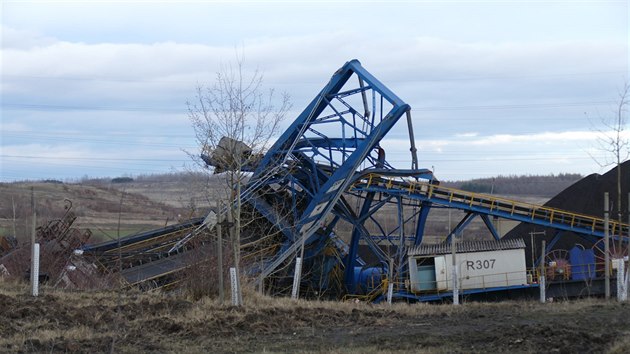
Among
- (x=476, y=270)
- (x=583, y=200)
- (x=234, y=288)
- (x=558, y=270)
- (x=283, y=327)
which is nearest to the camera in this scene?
(x=283, y=327)

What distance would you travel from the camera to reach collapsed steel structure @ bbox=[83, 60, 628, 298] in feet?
101

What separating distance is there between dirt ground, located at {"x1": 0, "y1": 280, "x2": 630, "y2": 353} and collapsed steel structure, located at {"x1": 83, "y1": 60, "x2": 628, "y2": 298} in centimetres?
1165

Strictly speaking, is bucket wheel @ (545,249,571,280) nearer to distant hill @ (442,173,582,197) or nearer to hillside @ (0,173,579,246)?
hillside @ (0,173,579,246)

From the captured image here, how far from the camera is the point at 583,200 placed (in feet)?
143

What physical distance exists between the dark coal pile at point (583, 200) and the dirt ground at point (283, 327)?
2431 cm

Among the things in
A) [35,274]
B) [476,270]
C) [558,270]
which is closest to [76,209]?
[476,270]

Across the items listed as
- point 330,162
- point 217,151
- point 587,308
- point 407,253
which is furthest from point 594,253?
point 217,151

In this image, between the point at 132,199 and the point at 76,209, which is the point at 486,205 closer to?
the point at 132,199

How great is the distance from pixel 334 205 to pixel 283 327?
687 inches

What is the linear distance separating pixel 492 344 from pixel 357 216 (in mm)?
22520

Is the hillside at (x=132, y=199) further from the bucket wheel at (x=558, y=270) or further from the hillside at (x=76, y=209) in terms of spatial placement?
the bucket wheel at (x=558, y=270)

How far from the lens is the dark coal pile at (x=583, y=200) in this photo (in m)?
41.8

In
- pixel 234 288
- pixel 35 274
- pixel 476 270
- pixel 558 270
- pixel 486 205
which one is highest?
pixel 486 205

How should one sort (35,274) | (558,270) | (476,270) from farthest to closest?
(558,270)
(476,270)
(35,274)
